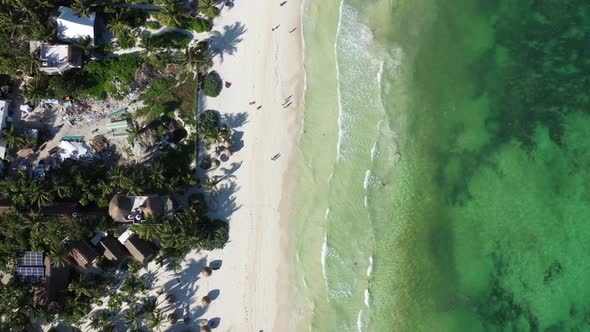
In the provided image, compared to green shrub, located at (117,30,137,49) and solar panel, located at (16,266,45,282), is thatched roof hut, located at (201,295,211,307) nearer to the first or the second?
solar panel, located at (16,266,45,282)

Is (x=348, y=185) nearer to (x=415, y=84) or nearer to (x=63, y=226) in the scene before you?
(x=415, y=84)

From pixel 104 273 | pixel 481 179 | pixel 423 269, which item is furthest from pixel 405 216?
pixel 104 273

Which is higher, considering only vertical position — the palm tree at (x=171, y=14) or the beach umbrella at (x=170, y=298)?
the palm tree at (x=171, y=14)

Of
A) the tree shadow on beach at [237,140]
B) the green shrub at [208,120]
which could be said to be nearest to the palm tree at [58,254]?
the green shrub at [208,120]

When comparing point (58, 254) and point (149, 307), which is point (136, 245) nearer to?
point (149, 307)

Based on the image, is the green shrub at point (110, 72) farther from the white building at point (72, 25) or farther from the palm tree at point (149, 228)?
the palm tree at point (149, 228)

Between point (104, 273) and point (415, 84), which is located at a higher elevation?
point (415, 84)

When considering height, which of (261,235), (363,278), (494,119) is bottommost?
(363,278)
